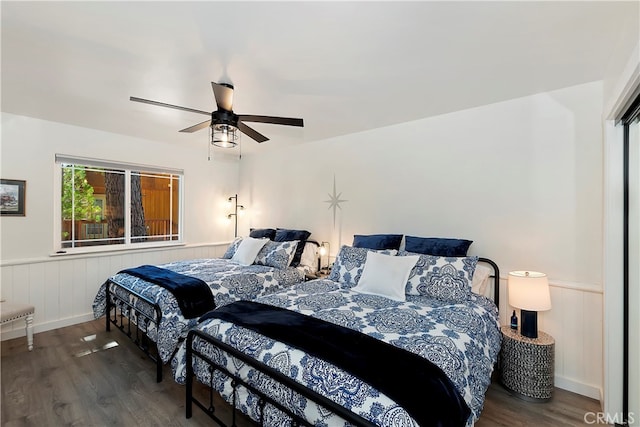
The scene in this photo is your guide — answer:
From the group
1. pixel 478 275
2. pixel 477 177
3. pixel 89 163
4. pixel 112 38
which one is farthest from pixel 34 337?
pixel 477 177

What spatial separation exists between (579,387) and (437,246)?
1504 millimetres

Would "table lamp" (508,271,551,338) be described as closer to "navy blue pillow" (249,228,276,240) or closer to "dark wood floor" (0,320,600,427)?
"dark wood floor" (0,320,600,427)

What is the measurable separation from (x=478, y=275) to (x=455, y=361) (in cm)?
139

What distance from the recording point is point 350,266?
3.06m

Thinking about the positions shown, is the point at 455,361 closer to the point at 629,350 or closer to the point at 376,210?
the point at 629,350

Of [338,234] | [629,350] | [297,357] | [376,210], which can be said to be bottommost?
[629,350]

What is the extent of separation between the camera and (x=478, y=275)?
274 centimetres

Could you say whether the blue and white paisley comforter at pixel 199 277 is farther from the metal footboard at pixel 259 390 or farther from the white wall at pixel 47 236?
the white wall at pixel 47 236

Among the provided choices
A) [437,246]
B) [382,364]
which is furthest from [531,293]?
[382,364]

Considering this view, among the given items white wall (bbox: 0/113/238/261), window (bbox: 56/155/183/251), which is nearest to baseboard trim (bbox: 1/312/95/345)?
white wall (bbox: 0/113/238/261)

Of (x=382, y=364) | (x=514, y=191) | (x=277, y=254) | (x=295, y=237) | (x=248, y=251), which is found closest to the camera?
(x=382, y=364)

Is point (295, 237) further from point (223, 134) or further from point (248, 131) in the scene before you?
point (223, 134)
